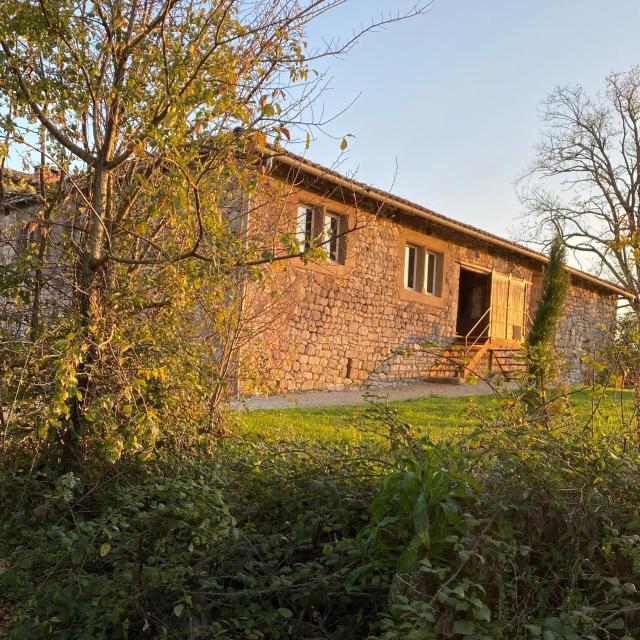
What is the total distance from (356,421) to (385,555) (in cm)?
99

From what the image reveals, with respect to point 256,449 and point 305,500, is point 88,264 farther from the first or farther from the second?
point 305,500

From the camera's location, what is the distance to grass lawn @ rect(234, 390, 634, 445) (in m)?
3.70

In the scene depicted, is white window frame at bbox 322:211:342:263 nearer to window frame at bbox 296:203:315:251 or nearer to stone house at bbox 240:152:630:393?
window frame at bbox 296:203:315:251

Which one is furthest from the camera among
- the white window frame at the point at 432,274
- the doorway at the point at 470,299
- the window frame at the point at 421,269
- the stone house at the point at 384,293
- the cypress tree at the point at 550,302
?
the doorway at the point at 470,299

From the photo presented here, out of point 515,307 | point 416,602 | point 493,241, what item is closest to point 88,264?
point 416,602

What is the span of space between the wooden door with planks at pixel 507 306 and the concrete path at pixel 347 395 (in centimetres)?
173

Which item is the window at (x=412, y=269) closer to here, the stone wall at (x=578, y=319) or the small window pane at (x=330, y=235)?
the small window pane at (x=330, y=235)

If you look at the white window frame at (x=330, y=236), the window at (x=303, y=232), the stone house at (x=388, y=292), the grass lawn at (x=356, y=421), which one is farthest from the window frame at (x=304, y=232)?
the grass lawn at (x=356, y=421)

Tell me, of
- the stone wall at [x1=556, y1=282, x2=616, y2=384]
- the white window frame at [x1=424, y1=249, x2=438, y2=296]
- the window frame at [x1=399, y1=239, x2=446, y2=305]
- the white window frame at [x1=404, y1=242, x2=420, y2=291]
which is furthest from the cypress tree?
the stone wall at [x1=556, y1=282, x2=616, y2=384]

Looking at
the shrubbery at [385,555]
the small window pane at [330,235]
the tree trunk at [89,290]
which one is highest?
the small window pane at [330,235]

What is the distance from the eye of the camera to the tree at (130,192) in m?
3.44

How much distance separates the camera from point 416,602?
1821 mm

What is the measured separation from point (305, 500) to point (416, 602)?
120 centimetres

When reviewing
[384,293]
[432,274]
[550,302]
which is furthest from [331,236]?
[432,274]
